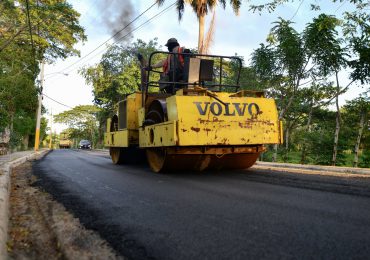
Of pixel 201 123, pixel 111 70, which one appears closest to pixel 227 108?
pixel 201 123

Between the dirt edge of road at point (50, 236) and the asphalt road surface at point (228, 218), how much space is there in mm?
121

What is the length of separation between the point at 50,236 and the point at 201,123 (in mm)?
4079

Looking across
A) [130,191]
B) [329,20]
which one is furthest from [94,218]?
[329,20]

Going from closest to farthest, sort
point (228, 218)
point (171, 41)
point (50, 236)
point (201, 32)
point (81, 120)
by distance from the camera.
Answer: point (50, 236), point (228, 218), point (171, 41), point (201, 32), point (81, 120)

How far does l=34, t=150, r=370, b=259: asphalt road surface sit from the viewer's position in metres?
2.42

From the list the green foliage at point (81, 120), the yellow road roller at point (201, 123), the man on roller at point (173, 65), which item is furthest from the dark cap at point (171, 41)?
the green foliage at point (81, 120)

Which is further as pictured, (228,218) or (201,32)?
(201,32)

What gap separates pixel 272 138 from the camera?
7.15 meters

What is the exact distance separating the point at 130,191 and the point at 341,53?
11743mm

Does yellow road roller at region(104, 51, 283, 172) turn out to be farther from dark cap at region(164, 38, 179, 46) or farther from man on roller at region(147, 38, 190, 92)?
dark cap at region(164, 38, 179, 46)

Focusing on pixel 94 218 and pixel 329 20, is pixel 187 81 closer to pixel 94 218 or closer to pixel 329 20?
pixel 94 218

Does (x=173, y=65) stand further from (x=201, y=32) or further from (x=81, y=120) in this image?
(x=81, y=120)

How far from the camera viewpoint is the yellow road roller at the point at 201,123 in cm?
665

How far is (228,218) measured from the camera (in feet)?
10.9
